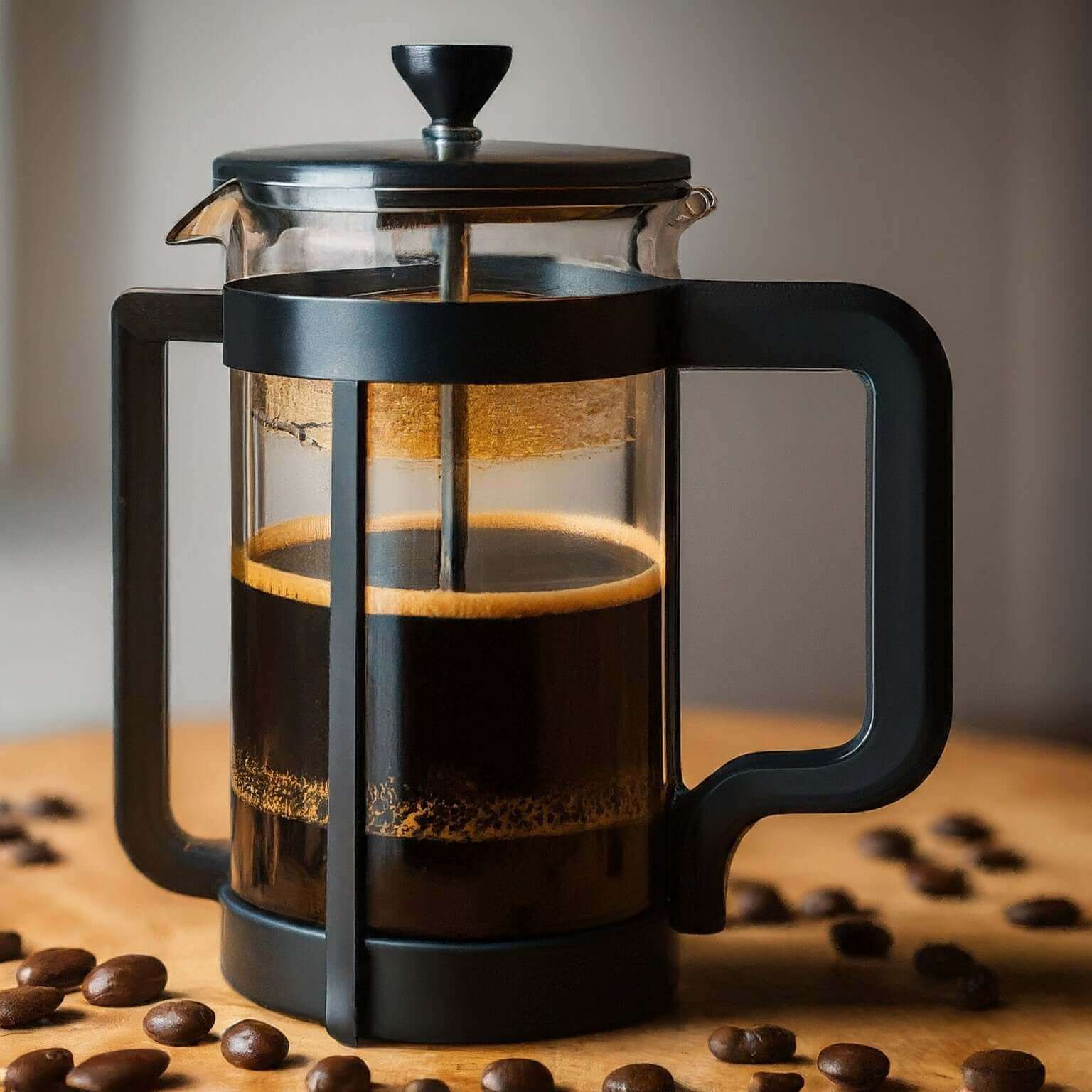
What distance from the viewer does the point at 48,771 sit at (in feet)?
3.81

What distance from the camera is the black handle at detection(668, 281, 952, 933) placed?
30.3 inches

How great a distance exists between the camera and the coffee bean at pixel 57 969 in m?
0.85

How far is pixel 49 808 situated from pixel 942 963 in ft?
1.79

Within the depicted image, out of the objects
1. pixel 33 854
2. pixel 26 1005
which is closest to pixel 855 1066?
pixel 26 1005

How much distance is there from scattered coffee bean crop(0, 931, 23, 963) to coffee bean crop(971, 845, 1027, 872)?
523mm

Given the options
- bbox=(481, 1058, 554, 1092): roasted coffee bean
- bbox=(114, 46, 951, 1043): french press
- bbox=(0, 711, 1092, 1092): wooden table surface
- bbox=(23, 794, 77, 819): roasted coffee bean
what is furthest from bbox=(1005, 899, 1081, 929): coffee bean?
bbox=(23, 794, 77, 819): roasted coffee bean

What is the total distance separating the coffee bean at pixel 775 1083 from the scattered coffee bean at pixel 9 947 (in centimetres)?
36

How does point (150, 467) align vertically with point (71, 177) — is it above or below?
below

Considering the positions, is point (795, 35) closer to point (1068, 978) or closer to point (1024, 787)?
point (1024, 787)

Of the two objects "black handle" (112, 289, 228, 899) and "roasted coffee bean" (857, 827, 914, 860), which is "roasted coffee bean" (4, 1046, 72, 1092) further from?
"roasted coffee bean" (857, 827, 914, 860)

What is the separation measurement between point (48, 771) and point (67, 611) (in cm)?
63

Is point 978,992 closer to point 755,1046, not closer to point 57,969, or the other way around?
point 755,1046

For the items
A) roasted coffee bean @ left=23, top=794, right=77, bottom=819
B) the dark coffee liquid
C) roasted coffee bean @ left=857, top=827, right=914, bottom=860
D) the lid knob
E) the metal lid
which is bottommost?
roasted coffee bean @ left=857, top=827, right=914, bottom=860

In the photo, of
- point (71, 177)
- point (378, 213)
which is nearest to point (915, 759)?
point (378, 213)
